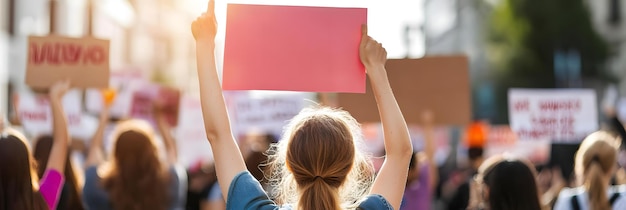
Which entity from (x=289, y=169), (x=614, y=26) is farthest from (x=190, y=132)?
(x=614, y=26)

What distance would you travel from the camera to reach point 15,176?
4422mm

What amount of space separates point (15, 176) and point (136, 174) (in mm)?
1464

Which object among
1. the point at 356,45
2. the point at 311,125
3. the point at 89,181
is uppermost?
the point at 356,45

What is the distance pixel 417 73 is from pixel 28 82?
2444 mm

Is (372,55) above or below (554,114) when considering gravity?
above

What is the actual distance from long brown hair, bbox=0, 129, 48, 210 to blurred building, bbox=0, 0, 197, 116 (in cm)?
366

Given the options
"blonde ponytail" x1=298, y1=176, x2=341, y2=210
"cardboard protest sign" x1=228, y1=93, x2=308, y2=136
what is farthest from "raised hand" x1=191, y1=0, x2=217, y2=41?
"cardboard protest sign" x1=228, y1=93, x2=308, y2=136

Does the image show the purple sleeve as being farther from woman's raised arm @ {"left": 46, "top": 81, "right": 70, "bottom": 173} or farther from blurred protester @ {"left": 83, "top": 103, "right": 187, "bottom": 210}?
blurred protester @ {"left": 83, "top": 103, "right": 187, "bottom": 210}

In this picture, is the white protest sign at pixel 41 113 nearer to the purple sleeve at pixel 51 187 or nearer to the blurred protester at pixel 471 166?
the blurred protester at pixel 471 166

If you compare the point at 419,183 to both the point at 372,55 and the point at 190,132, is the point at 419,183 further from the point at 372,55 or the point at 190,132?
the point at 190,132

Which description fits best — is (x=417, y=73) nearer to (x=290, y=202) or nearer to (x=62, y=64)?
(x=62, y=64)

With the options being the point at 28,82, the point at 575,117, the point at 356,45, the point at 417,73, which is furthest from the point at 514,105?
the point at 356,45

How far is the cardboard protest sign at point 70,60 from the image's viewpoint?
7.34m

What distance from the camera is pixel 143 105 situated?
36.9 feet
